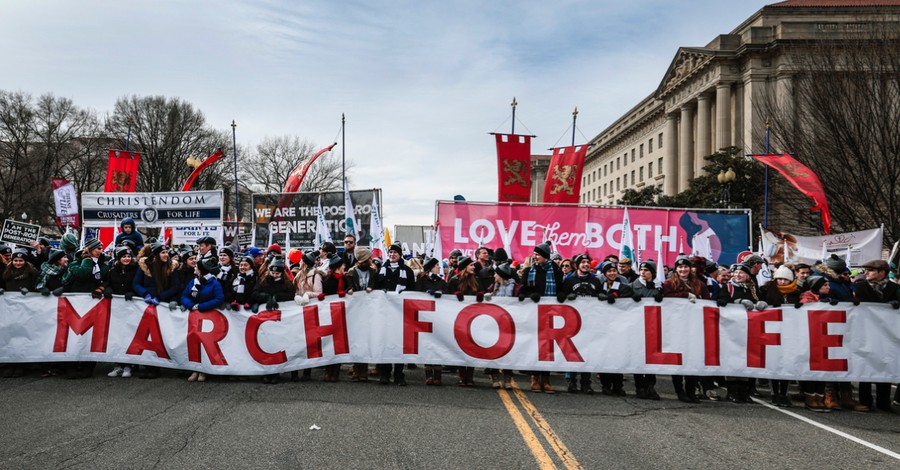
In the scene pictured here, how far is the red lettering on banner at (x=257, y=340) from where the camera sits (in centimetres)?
796

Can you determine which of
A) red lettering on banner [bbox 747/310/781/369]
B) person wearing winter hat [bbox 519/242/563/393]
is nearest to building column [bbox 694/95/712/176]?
red lettering on banner [bbox 747/310/781/369]

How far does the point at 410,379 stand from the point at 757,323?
4558 millimetres

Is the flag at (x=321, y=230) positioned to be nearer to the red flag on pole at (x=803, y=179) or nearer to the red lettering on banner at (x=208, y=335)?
the red lettering on banner at (x=208, y=335)

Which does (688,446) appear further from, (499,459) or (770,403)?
(770,403)

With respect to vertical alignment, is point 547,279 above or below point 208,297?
above

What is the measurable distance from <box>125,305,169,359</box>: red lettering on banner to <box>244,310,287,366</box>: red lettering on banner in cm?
116

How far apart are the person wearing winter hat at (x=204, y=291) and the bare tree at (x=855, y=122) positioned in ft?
69.8

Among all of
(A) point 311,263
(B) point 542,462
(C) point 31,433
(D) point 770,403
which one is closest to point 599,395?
(D) point 770,403

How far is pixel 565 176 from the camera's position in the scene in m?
16.3

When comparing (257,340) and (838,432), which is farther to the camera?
(257,340)

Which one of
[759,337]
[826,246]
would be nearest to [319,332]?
[759,337]

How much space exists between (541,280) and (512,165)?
28.2 feet

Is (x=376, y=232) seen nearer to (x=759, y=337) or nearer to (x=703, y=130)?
(x=759, y=337)

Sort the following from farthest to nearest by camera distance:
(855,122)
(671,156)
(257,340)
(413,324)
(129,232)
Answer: (671,156)
(855,122)
(129,232)
(413,324)
(257,340)
